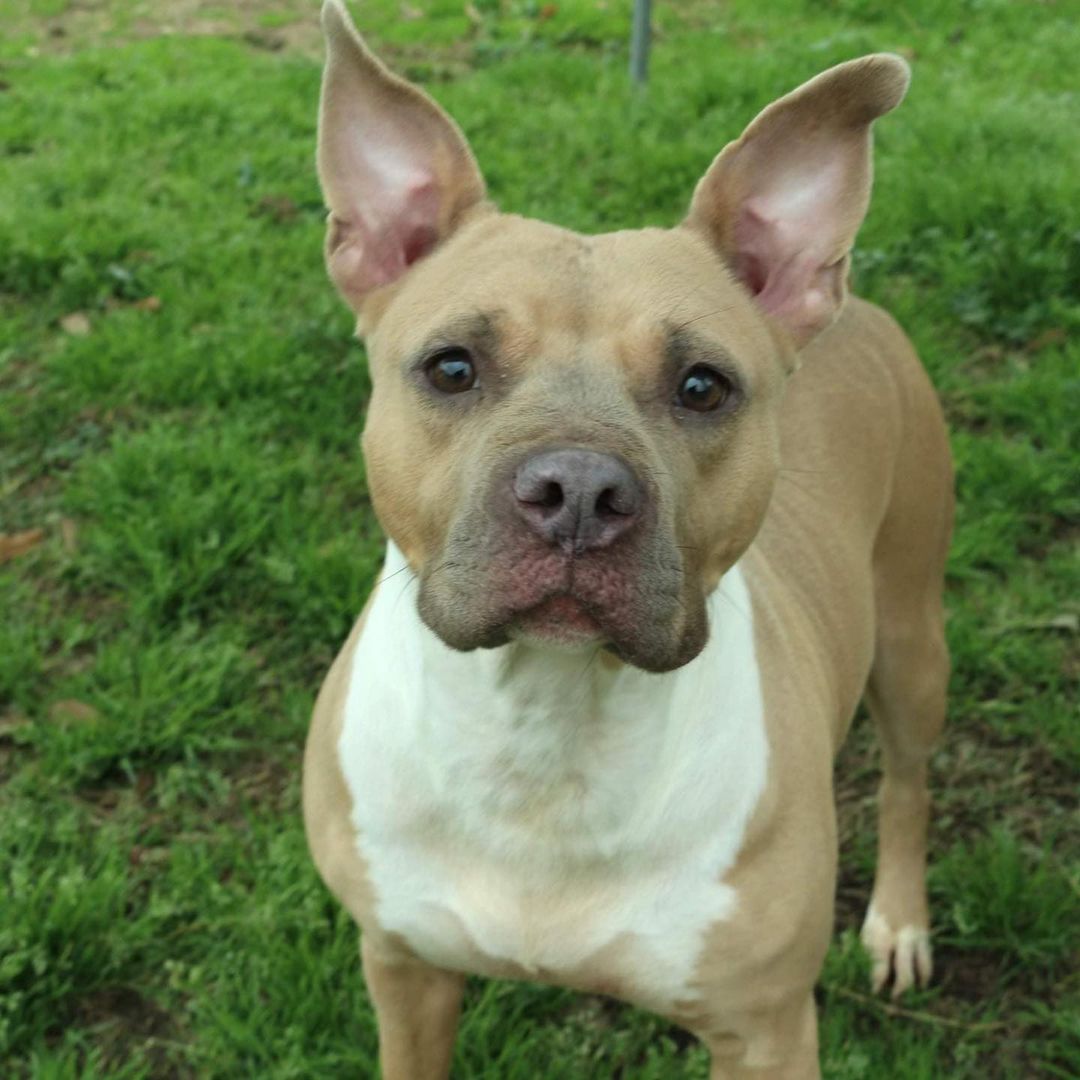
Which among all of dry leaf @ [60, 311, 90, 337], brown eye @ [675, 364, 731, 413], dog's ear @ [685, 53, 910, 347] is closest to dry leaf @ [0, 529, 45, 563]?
dry leaf @ [60, 311, 90, 337]

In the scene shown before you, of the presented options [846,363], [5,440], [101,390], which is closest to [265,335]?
[101,390]

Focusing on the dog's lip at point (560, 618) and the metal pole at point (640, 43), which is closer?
the dog's lip at point (560, 618)

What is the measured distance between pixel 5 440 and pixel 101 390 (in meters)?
0.36

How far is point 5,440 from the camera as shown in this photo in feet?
16.0

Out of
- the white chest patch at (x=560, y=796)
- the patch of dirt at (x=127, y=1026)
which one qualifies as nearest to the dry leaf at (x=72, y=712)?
the patch of dirt at (x=127, y=1026)

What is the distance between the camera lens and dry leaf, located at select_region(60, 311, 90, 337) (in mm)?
5363

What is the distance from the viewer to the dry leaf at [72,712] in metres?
3.93

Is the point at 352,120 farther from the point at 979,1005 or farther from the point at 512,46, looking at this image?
the point at 512,46

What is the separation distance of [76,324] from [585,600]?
12.5 ft

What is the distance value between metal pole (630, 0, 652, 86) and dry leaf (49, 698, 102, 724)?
430 centimetres

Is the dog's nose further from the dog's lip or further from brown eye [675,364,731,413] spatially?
brown eye [675,364,731,413]

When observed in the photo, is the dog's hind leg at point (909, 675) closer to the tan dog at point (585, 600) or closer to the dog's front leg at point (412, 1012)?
the tan dog at point (585, 600)

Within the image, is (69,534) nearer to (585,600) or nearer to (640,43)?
(585,600)

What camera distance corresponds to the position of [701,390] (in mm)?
2391
